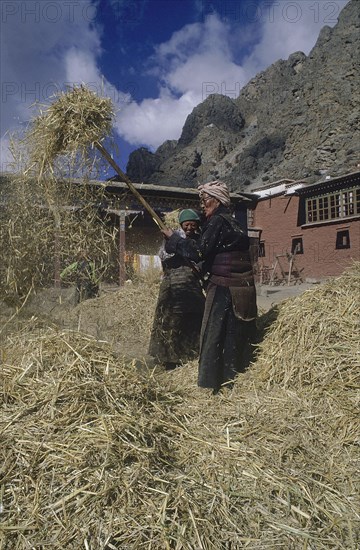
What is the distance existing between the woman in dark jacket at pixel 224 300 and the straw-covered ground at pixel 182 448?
18 centimetres

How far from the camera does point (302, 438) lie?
8.32ft

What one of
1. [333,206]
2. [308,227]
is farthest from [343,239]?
[308,227]

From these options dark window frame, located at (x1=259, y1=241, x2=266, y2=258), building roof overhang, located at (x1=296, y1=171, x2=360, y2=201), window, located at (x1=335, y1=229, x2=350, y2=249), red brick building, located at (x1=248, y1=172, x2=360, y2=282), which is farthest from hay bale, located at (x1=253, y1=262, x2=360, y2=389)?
dark window frame, located at (x1=259, y1=241, x2=266, y2=258)

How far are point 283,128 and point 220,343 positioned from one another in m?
65.8

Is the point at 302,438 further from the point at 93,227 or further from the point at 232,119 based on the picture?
the point at 232,119

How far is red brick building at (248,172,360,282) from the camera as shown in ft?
72.1

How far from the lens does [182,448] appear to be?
93.2 inches

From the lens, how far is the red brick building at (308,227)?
22.0 metres

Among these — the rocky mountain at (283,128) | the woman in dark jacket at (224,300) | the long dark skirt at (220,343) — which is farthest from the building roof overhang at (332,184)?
the long dark skirt at (220,343)

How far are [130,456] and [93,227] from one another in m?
2.52

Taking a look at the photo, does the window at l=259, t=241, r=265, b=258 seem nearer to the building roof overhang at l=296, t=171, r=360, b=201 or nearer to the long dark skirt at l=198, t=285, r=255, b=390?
the building roof overhang at l=296, t=171, r=360, b=201

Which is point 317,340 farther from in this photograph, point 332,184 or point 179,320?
point 332,184

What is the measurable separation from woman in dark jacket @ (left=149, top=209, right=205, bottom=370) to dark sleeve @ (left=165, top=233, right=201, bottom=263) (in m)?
0.61

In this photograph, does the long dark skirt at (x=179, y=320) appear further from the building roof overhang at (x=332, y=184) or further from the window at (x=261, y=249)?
the window at (x=261, y=249)
